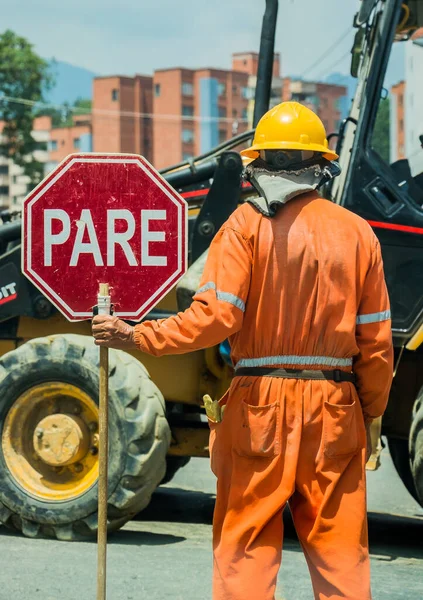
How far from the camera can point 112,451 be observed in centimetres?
775

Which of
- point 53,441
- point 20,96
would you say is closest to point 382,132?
point 53,441

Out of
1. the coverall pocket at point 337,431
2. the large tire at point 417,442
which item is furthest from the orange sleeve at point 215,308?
the large tire at point 417,442

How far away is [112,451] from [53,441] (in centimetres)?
39

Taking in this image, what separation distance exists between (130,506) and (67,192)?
2.78m

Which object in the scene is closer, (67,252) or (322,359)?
(322,359)

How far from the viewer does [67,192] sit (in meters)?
5.46

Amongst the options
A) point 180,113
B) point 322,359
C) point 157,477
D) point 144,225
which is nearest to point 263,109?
point 157,477

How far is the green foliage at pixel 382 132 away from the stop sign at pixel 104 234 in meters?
2.52

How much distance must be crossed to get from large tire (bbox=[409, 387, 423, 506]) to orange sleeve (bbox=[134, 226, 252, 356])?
268 centimetres

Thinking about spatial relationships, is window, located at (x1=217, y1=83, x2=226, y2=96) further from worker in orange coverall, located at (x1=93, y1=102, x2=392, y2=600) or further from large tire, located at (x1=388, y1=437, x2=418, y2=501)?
worker in orange coverall, located at (x1=93, y1=102, x2=392, y2=600)

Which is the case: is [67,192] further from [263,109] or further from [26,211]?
[263,109]

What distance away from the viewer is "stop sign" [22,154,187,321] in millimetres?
5375

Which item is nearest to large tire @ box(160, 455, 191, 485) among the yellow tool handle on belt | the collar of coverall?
the yellow tool handle on belt

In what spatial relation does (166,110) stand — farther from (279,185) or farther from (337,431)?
(337,431)
